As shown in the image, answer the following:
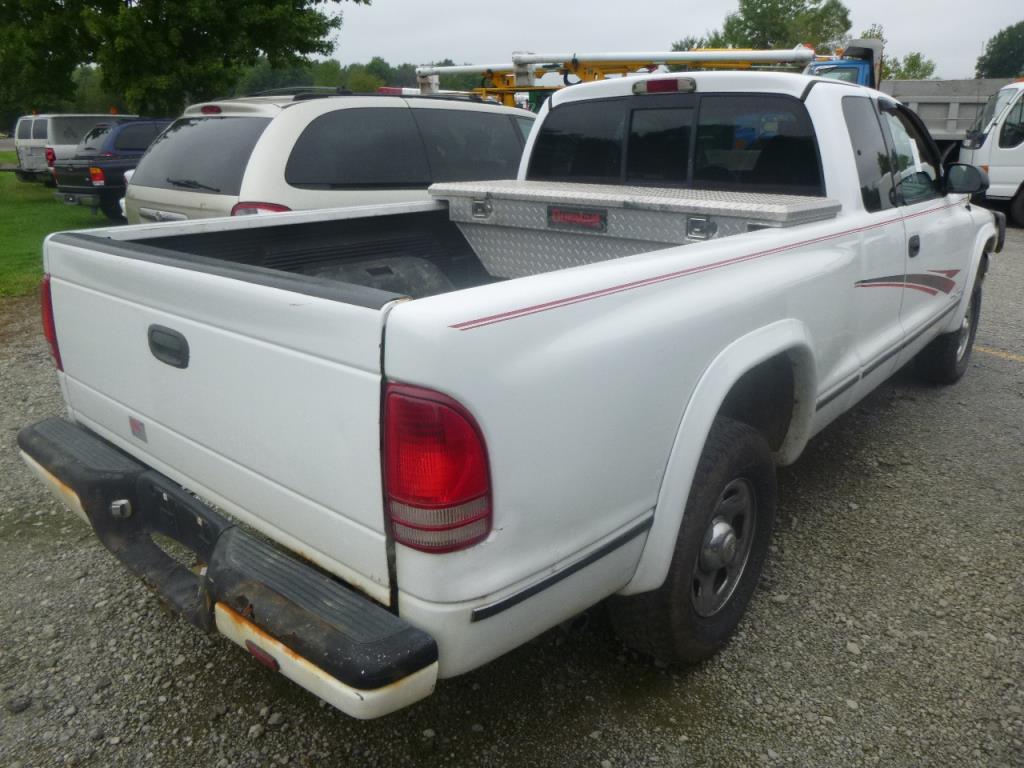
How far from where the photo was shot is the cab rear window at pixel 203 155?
5227 millimetres

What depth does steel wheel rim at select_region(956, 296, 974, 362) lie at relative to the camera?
17.3ft

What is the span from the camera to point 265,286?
1.90 meters

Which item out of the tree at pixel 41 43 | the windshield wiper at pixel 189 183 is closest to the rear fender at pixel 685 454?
the windshield wiper at pixel 189 183

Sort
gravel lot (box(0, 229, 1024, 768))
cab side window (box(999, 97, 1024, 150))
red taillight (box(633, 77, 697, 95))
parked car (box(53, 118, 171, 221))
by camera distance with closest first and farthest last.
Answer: gravel lot (box(0, 229, 1024, 768)) < red taillight (box(633, 77, 697, 95)) < cab side window (box(999, 97, 1024, 150)) < parked car (box(53, 118, 171, 221))

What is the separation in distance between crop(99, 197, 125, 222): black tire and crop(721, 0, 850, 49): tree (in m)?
41.7

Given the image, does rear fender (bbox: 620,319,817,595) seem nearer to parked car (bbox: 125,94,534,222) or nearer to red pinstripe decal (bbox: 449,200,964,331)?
red pinstripe decal (bbox: 449,200,964,331)

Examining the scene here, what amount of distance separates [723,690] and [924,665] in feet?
2.29

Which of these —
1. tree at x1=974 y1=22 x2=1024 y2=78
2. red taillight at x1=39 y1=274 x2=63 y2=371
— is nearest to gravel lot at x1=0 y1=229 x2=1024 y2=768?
red taillight at x1=39 y1=274 x2=63 y2=371

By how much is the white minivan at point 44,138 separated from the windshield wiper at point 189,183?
14.3 m

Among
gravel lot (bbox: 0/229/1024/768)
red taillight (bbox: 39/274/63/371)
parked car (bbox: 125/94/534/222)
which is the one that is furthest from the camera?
parked car (bbox: 125/94/534/222)

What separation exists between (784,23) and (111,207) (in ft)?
144

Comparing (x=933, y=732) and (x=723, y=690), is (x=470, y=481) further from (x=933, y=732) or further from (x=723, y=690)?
(x=933, y=732)

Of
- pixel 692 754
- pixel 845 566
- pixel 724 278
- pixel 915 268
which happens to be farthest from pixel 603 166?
pixel 692 754

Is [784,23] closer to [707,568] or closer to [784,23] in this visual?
[784,23]
